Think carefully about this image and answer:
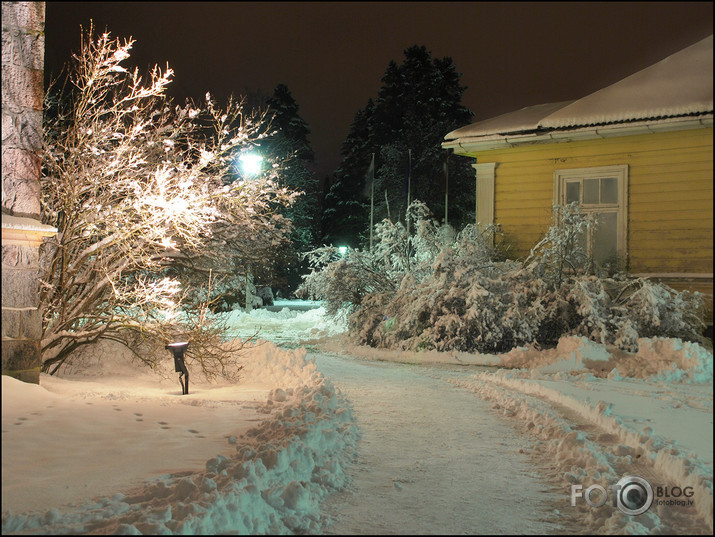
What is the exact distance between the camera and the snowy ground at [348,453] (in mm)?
4543

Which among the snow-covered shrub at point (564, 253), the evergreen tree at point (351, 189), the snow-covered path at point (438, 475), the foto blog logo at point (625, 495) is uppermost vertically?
the evergreen tree at point (351, 189)

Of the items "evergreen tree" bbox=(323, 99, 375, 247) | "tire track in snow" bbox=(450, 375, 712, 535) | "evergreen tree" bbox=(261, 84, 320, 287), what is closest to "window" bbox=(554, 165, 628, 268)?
"tire track in snow" bbox=(450, 375, 712, 535)

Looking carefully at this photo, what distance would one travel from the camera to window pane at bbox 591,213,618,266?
14.7 metres

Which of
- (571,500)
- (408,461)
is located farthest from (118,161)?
(571,500)

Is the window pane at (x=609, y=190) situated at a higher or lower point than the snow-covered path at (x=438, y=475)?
higher

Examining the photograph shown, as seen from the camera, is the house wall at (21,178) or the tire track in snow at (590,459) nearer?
the tire track in snow at (590,459)

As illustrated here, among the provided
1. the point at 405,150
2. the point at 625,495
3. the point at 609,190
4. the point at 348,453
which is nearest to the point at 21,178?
the point at 348,453

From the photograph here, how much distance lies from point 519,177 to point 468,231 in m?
1.88

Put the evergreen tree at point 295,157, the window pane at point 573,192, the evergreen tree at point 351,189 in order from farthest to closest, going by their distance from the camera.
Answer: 1. the evergreen tree at point 351,189
2. the evergreen tree at point 295,157
3. the window pane at point 573,192

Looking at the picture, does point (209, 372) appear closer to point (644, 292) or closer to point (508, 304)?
point (508, 304)

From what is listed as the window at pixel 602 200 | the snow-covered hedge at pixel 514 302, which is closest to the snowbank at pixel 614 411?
the snow-covered hedge at pixel 514 302

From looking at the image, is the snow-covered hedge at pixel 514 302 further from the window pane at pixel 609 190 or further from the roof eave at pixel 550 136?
the roof eave at pixel 550 136

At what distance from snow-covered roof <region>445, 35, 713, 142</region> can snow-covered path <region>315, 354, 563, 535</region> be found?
304 cm

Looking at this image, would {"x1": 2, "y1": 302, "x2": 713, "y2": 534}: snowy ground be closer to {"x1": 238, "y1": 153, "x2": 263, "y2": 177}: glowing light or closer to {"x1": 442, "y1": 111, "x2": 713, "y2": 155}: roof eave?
{"x1": 238, "y1": 153, "x2": 263, "y2": 177}: glowing light
